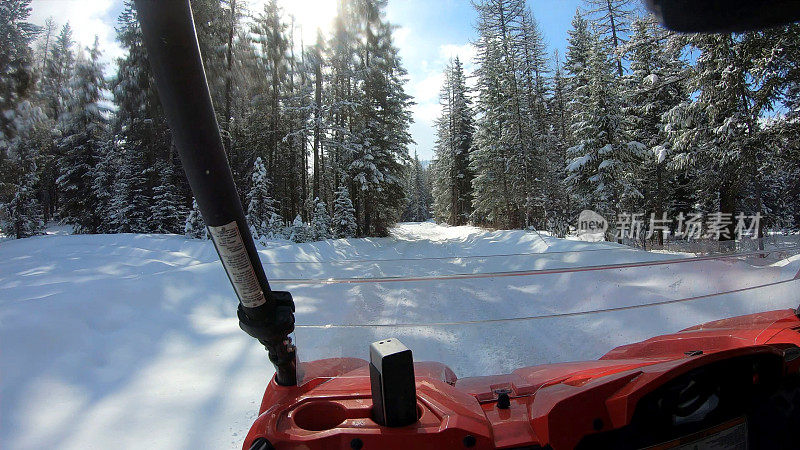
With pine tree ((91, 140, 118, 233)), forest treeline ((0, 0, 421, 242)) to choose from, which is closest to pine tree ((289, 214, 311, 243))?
forest treeline ((0, 0, 421, 242))

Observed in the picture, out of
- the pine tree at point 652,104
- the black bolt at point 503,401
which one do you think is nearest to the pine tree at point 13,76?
the black bolt at point 503,401

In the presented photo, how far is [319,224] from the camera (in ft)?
62.4

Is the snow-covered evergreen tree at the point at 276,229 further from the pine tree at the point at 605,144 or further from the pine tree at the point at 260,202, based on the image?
the pine tree at the point at 605,144

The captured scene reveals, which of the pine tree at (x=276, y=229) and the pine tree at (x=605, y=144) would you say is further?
the pine tree at (x=276, y=229)

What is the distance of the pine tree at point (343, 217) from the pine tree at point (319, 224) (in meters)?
0.87

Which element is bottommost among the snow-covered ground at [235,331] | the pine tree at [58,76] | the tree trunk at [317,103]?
the snow-covered ground at [235,331]

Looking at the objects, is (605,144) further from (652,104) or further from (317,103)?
(317,103)

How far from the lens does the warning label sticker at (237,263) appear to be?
1123 millimetres

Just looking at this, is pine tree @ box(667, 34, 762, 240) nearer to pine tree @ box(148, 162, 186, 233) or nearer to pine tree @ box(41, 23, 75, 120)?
pine tree @ box(148, 162, 186, 233)

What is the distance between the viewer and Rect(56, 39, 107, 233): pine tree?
971 inches

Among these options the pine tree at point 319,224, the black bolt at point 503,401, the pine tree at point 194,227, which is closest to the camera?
the black bolt at point 503,401

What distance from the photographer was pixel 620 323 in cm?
384

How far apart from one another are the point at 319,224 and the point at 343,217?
6.07ft

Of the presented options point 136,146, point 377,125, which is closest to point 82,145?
point 136,146
